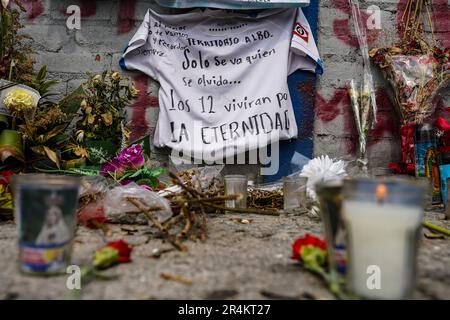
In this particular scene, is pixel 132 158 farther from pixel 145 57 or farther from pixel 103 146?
pixel 145 57

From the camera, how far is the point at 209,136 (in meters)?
2.60

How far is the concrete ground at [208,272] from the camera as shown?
874mm

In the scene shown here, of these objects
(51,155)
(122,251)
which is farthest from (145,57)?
(122,251)

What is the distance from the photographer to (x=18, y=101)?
208cm

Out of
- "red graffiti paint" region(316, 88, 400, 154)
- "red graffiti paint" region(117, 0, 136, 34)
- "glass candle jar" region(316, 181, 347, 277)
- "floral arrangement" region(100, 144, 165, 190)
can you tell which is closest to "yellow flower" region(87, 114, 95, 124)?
"floral arrangement" region(100, 144, 165, 190)

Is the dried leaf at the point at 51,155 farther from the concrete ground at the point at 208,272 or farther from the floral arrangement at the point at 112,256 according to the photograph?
the floral arrangement at the point at 112,256

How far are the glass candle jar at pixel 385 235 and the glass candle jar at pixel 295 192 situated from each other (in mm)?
1151

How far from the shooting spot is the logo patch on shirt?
261cm

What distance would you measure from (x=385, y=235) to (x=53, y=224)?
2.26 ft

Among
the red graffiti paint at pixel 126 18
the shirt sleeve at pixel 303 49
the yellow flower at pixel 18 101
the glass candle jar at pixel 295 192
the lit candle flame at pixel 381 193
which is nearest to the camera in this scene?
the lit candle flame at pixel 381 193

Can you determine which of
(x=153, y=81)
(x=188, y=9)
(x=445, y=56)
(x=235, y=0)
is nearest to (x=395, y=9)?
(x=445, y=56)

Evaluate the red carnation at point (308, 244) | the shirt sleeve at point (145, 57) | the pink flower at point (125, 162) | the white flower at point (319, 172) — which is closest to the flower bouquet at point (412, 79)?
the white flower at point (319, 172)

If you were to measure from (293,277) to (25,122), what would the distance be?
1.73m
